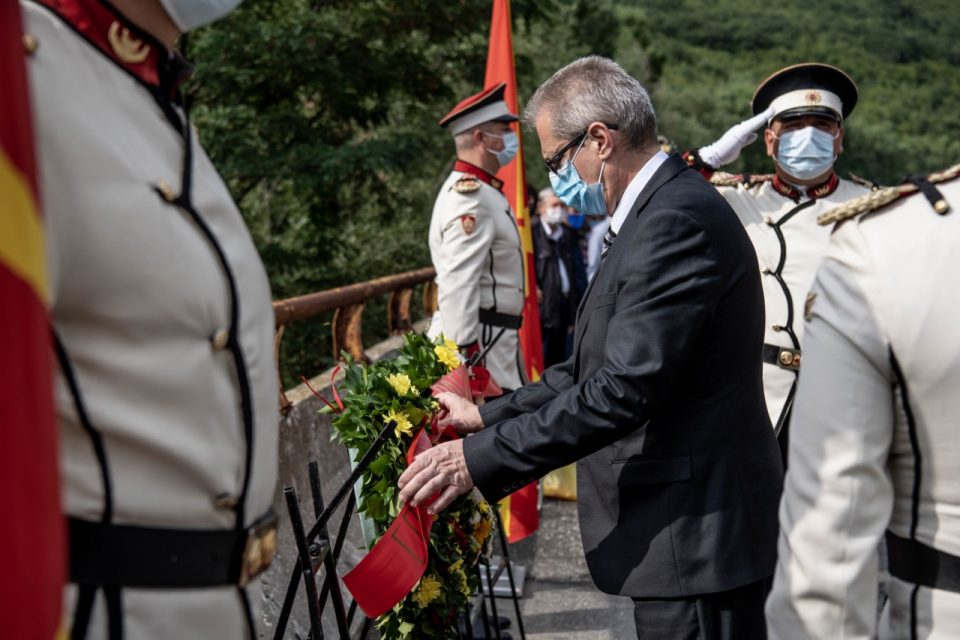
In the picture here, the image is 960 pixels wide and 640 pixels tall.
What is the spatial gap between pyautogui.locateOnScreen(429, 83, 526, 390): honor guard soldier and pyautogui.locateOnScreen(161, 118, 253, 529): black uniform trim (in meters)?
3.30

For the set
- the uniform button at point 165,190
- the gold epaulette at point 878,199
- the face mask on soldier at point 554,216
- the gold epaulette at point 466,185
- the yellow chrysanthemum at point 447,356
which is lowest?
the face mask on soldier at point 554,216

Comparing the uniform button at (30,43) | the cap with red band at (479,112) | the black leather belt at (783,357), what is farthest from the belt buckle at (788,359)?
the uniform button at (30,43)

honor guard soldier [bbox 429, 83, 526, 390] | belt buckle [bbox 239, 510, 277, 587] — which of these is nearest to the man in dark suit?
belt buckle [bbox 239, 510, 277, 587]

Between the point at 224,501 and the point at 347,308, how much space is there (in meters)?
4.14

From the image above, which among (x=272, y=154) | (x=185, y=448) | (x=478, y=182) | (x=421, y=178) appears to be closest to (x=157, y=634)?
(x=185, y=448)

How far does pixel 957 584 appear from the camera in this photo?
4.64 ft

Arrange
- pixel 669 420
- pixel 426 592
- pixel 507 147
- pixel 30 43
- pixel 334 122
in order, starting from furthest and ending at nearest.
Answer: pixel 334 122 → pixel 507 147 → pixel 426 592 → pixel 669 420 → pixel 30 43

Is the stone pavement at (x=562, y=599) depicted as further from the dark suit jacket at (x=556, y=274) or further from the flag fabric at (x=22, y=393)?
the flag fabric at (x=22, y=393)

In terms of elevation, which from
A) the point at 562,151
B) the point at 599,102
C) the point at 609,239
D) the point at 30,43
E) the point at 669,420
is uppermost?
the point at 30,43

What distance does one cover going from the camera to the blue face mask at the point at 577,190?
2.74 m

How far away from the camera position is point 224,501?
1.31m

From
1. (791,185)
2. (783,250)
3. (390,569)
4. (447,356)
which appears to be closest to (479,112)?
(791,185)

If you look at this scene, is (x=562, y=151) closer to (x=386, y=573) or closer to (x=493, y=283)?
(x=386, y=573)

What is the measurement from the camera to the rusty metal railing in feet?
13.1
